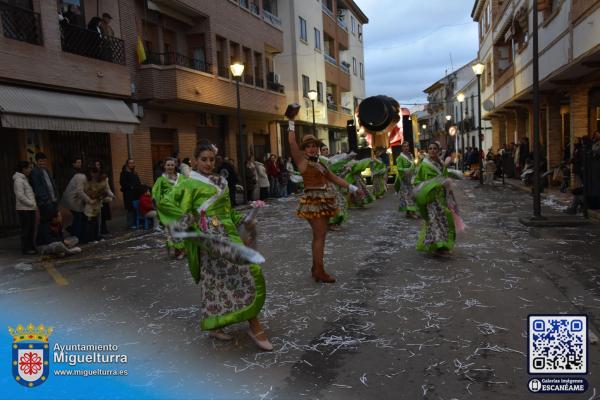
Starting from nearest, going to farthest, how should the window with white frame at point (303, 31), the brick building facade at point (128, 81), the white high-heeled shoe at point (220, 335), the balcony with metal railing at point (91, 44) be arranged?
the white high-heeled shoe at point (220, 335) < the brick building facade at point (128, 81) < the balcony with metal railing at point (91, 44) < the window with white frame at point (303, 31)

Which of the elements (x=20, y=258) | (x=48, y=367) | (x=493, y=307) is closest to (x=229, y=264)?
(x=48, y=367)

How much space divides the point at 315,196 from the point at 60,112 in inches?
353

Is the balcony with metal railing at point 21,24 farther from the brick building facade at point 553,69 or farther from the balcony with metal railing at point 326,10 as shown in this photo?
Result: the balcony with metal railing at point 326,10

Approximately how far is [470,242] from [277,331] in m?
5.38

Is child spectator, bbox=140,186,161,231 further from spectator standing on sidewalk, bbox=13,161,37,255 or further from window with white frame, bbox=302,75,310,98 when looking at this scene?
window with white frame, bbox=302,75,310,98

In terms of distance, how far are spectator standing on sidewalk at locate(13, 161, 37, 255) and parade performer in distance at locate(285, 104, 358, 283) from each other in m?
5.75

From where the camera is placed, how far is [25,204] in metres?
9.81

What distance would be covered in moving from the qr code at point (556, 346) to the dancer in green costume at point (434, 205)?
417cm

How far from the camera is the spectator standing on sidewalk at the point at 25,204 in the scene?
9805 mm

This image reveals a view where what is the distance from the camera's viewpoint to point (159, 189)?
924 cm

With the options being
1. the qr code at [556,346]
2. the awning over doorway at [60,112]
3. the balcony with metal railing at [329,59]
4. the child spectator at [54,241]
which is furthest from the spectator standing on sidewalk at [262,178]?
the balcony with metal railing at [329,59]

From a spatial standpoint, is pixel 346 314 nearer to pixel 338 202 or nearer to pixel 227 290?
pixel 227 290

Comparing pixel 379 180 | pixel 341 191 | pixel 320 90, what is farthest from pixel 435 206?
pixel 320 90

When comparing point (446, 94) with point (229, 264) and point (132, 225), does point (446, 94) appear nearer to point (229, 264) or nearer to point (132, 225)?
point (132, 225)
